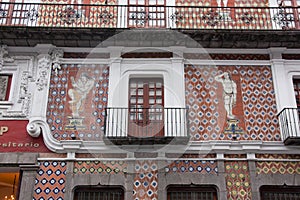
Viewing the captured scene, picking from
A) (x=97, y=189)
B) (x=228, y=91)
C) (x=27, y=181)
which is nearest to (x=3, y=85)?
(x=27, y=181)

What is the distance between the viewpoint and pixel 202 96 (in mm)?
13320

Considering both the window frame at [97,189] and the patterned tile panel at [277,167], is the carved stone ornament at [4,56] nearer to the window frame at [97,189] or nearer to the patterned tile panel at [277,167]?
the window frame at [97,189]

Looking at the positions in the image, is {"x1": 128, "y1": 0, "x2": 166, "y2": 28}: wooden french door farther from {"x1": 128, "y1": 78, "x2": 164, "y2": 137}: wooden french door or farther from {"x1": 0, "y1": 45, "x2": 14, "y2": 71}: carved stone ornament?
{"x1": 0, "y1": 45, "x2": 14, "y2": 71}: carved stone ornament

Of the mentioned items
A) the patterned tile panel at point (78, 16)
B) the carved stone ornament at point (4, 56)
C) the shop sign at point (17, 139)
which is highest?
the patterned tile panel at point (78, 16)

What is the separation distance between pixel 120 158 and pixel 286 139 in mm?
4732

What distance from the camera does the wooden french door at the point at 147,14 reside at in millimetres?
14398

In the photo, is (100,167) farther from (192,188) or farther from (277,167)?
(277,167)

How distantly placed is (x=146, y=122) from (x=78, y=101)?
2.18 metres

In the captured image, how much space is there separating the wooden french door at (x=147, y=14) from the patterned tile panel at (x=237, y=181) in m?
5.29

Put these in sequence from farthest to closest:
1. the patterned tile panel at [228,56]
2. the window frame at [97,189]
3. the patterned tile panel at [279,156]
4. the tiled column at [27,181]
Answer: the patterned tile panel at [228,56]
the patterned tile panel at [279,156]
the window frame at [97,189]
the tiled column at [27,181]

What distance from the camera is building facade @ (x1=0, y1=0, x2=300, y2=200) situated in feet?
39.6

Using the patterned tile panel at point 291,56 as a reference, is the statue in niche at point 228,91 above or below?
below

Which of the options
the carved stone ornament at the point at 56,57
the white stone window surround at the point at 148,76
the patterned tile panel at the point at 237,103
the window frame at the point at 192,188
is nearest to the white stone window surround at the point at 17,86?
the carved stone ornament at the point at 56,57

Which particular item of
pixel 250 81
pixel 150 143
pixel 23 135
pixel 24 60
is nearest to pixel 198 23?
pixel 250 81
